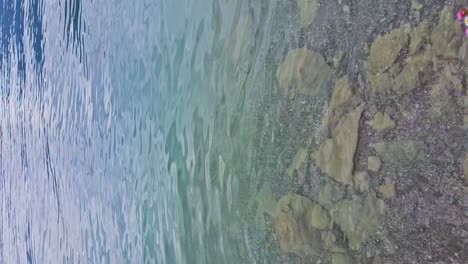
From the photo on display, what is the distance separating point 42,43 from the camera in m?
1.50

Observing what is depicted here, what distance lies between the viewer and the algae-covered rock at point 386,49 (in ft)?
2.09

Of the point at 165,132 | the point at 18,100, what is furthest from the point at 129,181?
the point at 18,100

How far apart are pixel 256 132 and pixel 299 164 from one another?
11 cm

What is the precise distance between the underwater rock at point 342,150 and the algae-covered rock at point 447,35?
0.42ft

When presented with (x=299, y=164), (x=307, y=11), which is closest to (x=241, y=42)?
(x=307, y=11)

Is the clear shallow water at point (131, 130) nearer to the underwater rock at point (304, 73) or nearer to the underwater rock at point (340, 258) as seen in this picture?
the underwater rock at point (304, 73)

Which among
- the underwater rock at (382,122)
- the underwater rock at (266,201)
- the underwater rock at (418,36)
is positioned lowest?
the underwater rock at (266,201)

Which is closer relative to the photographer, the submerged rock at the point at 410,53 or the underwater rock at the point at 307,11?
the submerged rock at the point at 410,53

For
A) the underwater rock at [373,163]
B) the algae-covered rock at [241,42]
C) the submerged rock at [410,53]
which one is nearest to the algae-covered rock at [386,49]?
the submerged rock at [410,53]

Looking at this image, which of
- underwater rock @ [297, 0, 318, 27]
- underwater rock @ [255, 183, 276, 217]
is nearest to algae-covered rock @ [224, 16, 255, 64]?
underwater rock @ [297, 0, 318, 27]

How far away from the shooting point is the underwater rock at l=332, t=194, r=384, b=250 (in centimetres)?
65

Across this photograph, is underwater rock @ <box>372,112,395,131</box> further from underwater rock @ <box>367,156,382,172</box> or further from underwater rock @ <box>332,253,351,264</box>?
underwater rock @ <box>332,253,351,264</box>

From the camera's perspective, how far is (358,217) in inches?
26.2

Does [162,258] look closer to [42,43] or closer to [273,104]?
[273,104]
